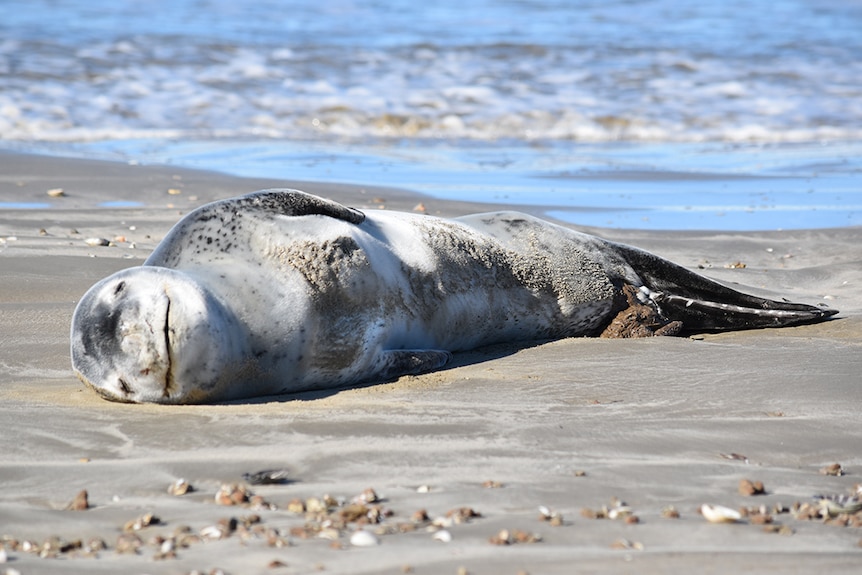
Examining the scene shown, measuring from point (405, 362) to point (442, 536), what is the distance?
5.86 feet

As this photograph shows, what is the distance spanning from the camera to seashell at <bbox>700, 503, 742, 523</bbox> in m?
2.74

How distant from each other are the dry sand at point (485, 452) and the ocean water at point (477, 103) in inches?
137

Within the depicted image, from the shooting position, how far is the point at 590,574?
7.82 ft

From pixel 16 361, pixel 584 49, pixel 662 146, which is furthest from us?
pixel 584 49

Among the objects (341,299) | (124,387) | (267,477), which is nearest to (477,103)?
(341,299)

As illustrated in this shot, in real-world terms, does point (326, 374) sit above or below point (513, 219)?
below

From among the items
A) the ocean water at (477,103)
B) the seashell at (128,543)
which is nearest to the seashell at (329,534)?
the seashell at (128,543)

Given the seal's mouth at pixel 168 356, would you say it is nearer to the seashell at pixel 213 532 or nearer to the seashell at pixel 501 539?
the seashell at pixel 213 532

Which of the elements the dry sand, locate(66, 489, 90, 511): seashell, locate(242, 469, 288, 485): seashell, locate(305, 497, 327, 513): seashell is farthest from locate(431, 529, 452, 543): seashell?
locate(66, 489, 90, 511): seashell

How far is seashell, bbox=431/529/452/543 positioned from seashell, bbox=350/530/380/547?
12 centimetres

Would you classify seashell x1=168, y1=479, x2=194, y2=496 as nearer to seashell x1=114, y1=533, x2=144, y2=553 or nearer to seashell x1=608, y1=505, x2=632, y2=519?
seashell x1=114, y1=533, x2=144, y2=553

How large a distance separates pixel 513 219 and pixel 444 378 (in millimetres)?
1149

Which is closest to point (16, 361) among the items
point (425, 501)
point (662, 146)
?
point (425, 501)

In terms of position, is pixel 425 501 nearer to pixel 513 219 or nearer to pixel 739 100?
pixel 513 219
